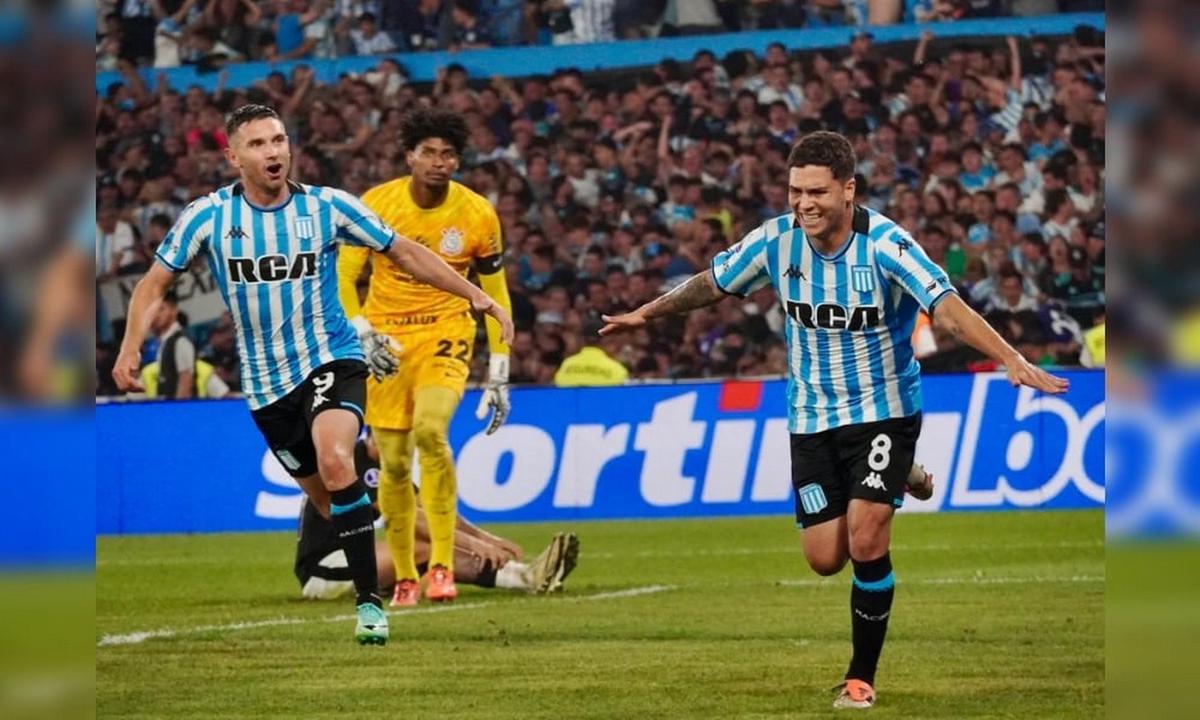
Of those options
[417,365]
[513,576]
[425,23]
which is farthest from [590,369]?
[417,365]

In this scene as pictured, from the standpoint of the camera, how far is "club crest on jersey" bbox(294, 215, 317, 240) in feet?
27.8

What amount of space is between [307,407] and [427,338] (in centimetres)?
270

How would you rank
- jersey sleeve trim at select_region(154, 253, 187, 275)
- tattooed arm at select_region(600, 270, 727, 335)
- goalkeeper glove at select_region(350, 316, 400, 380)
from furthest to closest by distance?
goalkeeper glove at select_region(350, 316, 400, 380) → jersey sleeve trim at select_region(154, 253, 187, 275) → tattooed arm at select_region(600, 270, 727, 335)

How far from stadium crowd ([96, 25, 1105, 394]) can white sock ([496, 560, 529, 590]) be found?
6316 mm

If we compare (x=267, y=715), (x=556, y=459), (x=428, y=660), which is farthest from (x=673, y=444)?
(x=267, y=715)

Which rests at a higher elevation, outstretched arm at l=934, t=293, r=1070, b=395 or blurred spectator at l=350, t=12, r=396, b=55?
blurred spectator at l=350, t=12, r=396, b=55

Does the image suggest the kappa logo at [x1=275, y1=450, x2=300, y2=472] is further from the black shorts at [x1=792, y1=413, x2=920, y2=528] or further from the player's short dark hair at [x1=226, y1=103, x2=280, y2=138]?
the black shorts at [x1=792, y1=413, x2=920, y2=528]

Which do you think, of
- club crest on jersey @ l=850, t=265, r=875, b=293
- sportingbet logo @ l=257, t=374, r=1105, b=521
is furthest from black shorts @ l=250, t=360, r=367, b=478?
sportingbet logo @ l=257, t=374, r=1105, b=521

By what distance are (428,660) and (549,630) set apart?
4.33ft

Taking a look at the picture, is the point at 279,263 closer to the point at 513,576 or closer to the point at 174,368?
the point at 513,576

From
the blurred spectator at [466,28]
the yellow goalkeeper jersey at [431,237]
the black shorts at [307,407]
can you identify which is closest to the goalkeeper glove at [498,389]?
the yellow goalkeeper jersey at [431,237]

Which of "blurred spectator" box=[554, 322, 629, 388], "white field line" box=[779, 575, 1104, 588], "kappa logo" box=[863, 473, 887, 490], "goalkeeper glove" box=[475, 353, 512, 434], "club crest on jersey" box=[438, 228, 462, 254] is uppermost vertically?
"club crest on jersey" box=[438, 228, 462, 254]

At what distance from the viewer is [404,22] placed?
20.8m

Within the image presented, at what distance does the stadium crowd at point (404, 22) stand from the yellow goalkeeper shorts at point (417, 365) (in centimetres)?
967
